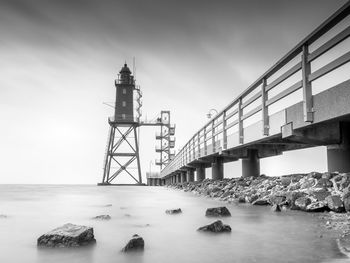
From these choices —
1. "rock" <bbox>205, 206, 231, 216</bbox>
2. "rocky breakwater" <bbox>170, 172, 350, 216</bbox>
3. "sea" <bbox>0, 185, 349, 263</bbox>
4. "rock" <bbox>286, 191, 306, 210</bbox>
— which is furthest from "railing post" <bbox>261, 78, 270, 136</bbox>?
"sea" <bbox>0, 185, 349, 263</bbox>

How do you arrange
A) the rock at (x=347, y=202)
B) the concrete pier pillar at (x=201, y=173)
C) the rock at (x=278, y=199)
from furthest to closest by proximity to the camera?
the concrete pier pillar at (x=201, y=173)
the rock at (x=278, y=199)
the rock at (x=347, y=202)

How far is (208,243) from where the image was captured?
2.67 m

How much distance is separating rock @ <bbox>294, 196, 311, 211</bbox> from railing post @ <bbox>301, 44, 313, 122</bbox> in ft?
4.23

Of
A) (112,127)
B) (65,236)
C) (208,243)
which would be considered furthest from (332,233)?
(112,127)

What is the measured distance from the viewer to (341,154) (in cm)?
636

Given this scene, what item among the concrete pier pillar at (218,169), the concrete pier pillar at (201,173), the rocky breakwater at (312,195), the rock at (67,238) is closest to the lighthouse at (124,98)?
the concrete pier pillar at (201,173)

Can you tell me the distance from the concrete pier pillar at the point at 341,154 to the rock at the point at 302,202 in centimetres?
153

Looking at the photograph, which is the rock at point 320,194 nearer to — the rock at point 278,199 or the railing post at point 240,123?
the rock at point 278,199

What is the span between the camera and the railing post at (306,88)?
5.42 meters

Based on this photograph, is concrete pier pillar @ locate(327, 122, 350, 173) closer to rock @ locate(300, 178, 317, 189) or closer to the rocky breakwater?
the rocky breakwater

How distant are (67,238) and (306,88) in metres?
4.43

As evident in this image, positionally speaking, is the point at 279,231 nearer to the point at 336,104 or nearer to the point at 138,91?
the point at 336,104

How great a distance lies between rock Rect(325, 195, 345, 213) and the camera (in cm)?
450

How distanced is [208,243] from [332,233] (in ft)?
4.04
